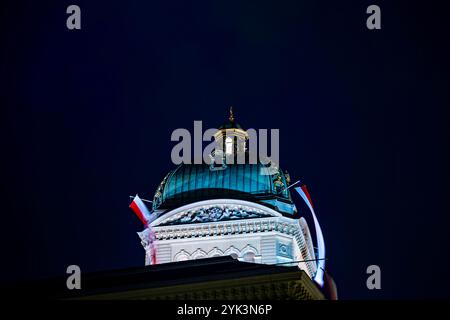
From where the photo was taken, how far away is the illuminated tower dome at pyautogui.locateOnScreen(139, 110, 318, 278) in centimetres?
6372

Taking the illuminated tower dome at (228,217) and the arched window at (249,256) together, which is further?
the illuminated tower dome at (228,217)

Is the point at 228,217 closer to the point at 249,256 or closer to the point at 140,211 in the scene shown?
the point at 249,256

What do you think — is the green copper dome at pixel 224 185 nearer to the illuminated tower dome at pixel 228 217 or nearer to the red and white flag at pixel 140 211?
the illuminated tower dome at pixel 228 217

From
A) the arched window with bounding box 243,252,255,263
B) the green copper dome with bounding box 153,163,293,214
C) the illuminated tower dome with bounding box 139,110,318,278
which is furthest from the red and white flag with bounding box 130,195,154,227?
the arched window with bounding box 243,252,255,263

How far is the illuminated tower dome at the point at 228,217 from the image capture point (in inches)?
2509

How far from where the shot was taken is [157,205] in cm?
6756

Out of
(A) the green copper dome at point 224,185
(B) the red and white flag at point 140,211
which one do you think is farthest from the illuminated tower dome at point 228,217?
(B) the red and white flag at point 140,211

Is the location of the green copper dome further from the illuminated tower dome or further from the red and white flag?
the red and white flag

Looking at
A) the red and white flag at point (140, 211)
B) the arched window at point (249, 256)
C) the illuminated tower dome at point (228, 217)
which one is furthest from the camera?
the red and white flag at point (140, 211)

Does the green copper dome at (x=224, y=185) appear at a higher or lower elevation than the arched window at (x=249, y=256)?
higher

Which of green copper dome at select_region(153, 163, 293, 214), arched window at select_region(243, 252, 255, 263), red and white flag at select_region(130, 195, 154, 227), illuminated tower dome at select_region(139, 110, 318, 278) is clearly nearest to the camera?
arched window at select_region(243, 252, 255, 263)
